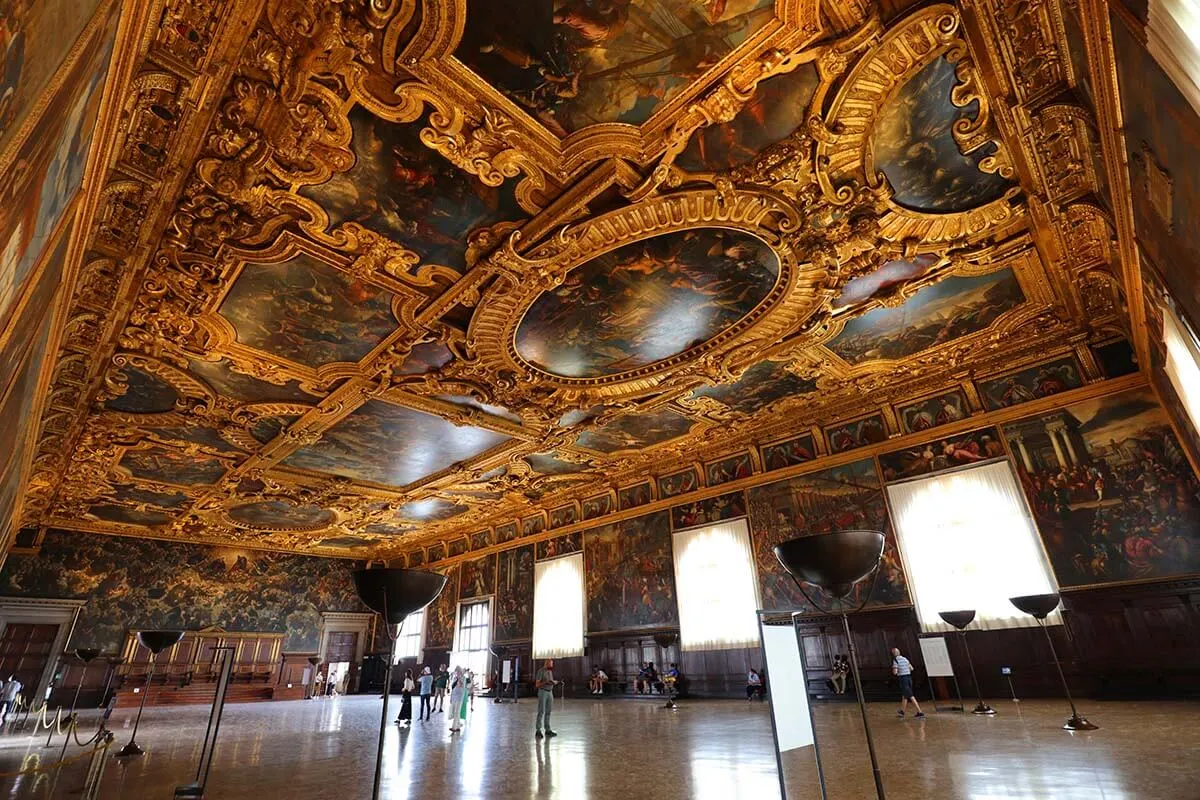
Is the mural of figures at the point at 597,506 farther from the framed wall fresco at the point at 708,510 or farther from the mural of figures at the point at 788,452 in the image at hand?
the mural of figures at the point at 788,452

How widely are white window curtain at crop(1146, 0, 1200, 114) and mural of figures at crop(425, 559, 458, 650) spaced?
25.7m

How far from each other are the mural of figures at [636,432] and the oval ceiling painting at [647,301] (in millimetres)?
3094

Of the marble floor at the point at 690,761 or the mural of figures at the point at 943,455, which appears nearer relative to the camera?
the marble floor at the point at 690,761

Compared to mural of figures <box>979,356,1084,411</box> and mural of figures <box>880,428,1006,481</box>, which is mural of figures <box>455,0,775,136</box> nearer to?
mural of figures <box>979,356,1084,411</box>

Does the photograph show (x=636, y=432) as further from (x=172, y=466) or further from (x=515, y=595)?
(x=172, y=466)

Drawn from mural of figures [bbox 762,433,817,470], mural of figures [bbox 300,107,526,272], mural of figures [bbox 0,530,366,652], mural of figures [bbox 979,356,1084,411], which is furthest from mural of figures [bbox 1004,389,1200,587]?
mural of figures [bbox 0,530,366,652]

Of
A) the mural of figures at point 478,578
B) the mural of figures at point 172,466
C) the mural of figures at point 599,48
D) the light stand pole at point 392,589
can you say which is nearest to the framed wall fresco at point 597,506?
the mural of figures at point 478,578

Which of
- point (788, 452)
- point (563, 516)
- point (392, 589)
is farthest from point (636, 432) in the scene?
point (392, 589)

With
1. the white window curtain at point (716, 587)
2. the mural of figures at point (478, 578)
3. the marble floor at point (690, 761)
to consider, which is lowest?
the marble floor at point (690, 761)

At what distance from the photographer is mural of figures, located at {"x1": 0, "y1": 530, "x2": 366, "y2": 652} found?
23219mm

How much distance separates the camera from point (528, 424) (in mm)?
14406

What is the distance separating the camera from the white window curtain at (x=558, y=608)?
64.7 ft

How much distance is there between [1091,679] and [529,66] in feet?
46.5

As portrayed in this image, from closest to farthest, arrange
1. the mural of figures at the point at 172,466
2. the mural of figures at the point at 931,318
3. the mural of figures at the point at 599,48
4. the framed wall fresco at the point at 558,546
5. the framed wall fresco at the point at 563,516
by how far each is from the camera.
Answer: the mural of figures at the point at 599,48, the mural of figures at the point at 931,318, the mural of figures at the point at 172,466, the framed wall fresco at the point at 558,546, the framed wall fresco at the point at 563,516
